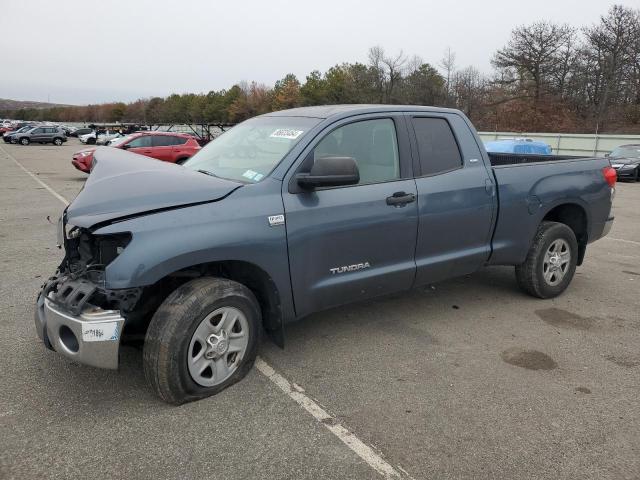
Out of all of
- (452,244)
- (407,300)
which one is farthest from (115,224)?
(407,300)

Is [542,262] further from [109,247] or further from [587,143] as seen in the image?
[587,143]

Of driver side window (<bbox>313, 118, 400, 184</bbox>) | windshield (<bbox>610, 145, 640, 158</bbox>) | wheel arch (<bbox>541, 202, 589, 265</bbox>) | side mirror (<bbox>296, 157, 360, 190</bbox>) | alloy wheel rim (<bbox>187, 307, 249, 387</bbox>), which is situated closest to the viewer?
alloy wheel rim (<bbox>187, 307, 249, 387</bbox>)

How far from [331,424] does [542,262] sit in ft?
10.1

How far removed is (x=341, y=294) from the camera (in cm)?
382

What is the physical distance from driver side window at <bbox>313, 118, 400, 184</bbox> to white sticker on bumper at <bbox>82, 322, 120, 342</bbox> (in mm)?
1804

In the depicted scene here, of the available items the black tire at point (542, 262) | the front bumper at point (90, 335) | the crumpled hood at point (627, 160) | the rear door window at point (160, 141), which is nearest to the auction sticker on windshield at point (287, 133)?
the front bumper at point (90, 335)

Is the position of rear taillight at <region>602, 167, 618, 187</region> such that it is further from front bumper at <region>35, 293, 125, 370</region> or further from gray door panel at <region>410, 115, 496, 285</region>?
front bumper at <region>35, 293, 125, 370</region>

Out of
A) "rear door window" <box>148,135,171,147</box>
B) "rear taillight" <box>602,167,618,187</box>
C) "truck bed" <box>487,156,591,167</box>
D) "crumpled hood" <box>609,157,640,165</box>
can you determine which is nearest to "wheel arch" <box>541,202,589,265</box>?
"rear taillight" <box>602,167,618,187</box>

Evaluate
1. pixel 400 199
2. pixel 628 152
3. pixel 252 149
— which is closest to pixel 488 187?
pixel 400 199

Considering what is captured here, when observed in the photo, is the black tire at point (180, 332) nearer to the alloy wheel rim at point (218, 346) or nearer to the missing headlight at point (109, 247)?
the alloy wheel rim at point (218, 346)

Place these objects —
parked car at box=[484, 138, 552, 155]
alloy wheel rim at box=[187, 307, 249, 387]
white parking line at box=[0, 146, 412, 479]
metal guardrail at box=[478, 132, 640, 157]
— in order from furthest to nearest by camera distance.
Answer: metal guardrail at box=[478, 132, 640, 157]
parked car at box=[484, 138, 552, 155]
alloy wheel rim at box=[187, 307, 249, 387]
white parking line at box=[0, 146, 412, 479]

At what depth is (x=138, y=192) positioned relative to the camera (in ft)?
10.6

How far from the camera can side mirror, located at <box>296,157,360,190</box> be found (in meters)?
3.41

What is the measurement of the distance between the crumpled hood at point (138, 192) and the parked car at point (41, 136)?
46091 mm
